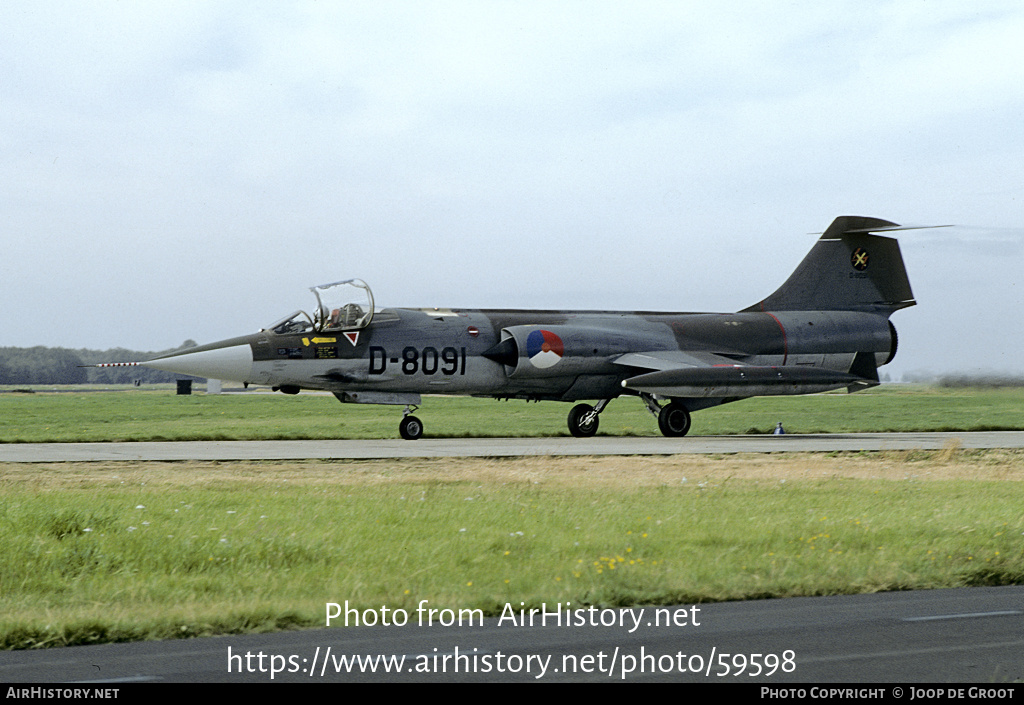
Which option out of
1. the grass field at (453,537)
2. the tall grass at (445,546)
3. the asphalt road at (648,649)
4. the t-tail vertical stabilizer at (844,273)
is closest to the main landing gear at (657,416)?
the t-tail vertical stabilizer at (844,273)

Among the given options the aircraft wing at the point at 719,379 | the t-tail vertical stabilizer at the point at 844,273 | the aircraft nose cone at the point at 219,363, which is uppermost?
the t-tail vertical stabilizer at the point at 844,273

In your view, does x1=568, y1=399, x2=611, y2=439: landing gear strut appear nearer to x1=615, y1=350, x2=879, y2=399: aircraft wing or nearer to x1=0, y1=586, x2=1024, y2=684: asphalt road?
x1=615, y1=350, x2=879, y2=399: aircraft wing

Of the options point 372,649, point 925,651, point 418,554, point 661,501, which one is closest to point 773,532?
point 661,501

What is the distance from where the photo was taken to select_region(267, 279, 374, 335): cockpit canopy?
2820 centimetres

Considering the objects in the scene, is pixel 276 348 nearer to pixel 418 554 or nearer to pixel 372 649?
pixel 418 554

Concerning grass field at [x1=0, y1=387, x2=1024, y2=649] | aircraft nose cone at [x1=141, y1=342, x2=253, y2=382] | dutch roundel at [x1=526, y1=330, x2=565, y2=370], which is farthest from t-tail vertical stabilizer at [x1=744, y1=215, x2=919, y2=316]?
aircraft nose cone at [x1=141, y1=342, x2=253, y2=382]

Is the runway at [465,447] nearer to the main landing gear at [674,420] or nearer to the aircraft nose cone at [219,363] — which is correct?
the main landing gear at [674,420]

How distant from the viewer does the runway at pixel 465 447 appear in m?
22.5

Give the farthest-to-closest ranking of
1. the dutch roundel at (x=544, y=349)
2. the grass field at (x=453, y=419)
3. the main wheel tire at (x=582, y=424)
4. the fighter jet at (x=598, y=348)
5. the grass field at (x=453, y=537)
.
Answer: the grass field at (x=453, y=419), the main wheel tire at (x=582, y=424), the dutch roundel at (x=544, y=349), the fighter jet at (x=598, y=348), the grass field at (x=453, y=537)

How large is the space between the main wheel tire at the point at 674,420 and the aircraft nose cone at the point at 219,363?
1126 cm

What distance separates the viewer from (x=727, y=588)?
9.67 m

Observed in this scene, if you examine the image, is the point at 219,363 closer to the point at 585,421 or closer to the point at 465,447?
the point at 465,447

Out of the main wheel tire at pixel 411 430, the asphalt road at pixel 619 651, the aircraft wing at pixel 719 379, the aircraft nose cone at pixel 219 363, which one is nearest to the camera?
the asphalt road at pixel 619 651

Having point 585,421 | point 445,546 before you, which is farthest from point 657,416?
point 445,546
